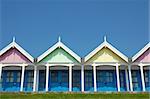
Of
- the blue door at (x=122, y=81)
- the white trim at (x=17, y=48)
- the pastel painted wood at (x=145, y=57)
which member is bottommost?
the blue door at (x=122, y=81)

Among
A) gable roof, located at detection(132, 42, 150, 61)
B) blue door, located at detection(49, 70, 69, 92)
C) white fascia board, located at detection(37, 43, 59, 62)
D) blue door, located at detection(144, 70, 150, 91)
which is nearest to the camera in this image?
white fascia board, located at detection(37, 43, 59, 62)

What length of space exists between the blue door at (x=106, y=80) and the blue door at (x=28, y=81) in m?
6.44

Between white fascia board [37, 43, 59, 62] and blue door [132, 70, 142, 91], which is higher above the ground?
white fascia board [37, 43, 59, 62]

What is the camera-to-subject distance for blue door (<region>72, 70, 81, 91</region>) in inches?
1245

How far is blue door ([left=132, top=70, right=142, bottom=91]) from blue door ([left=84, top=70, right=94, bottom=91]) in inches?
161

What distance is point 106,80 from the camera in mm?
31750

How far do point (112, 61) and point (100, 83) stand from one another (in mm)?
2456

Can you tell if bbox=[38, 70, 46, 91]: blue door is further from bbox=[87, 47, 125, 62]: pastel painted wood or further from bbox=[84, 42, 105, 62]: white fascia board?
bbox=[87, 47, 125, 62]: pastel painted wood

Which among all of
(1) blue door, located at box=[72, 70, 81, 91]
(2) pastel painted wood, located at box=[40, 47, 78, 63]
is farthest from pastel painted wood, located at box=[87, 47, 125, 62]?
(1) blue door, located at box=[72, 70, 81, 91]

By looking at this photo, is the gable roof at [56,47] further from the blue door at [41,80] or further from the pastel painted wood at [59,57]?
the blue door at [41,80]

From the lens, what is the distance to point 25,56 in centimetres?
3092

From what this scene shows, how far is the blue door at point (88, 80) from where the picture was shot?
3152cm

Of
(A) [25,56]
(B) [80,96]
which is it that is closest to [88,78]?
(A) [25,56]

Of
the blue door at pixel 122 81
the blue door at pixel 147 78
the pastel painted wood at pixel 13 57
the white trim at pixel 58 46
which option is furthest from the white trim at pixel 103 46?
the pastel painted wood at pixel 13 57
